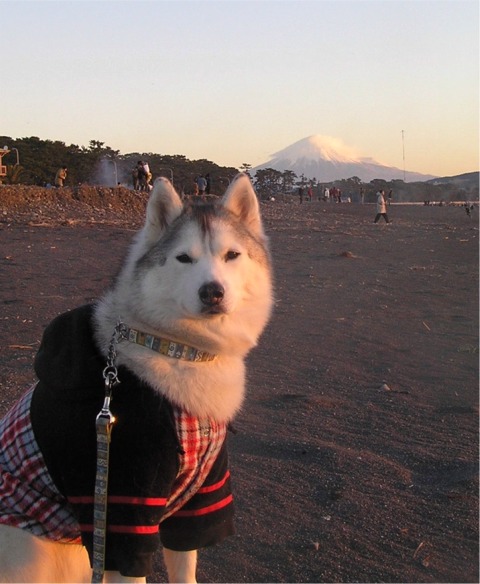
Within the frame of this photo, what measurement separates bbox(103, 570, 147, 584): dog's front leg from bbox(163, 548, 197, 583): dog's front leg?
0.91 feet

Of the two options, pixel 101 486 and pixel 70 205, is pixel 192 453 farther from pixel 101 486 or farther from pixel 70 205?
pixel 70 205

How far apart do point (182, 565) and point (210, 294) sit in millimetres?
1168

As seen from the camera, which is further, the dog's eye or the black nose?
the dog's eye

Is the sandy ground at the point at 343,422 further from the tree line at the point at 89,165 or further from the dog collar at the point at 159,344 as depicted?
the tree line at the point at 89,165

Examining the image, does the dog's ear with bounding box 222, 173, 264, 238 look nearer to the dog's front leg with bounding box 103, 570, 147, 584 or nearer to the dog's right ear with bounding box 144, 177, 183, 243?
Result: the dog's right ear with bounding box 144, 177, 183, 243

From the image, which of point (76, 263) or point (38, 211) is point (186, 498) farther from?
point (38, 211)

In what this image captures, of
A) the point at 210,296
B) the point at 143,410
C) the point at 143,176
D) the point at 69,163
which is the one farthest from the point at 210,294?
the point at 69,163

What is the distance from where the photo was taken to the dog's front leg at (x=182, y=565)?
298 centimetres

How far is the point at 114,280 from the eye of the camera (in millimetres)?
3225

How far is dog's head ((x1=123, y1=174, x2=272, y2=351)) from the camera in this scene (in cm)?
297

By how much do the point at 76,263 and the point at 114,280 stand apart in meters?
9.39

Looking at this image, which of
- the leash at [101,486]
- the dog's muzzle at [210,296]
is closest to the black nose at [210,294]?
the dog's muzzle at [210,296]

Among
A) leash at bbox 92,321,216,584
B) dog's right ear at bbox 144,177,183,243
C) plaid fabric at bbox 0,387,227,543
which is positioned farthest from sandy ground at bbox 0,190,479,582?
plaid fabric at bbox 0,387,227,543

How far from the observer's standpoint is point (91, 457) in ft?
8.60
